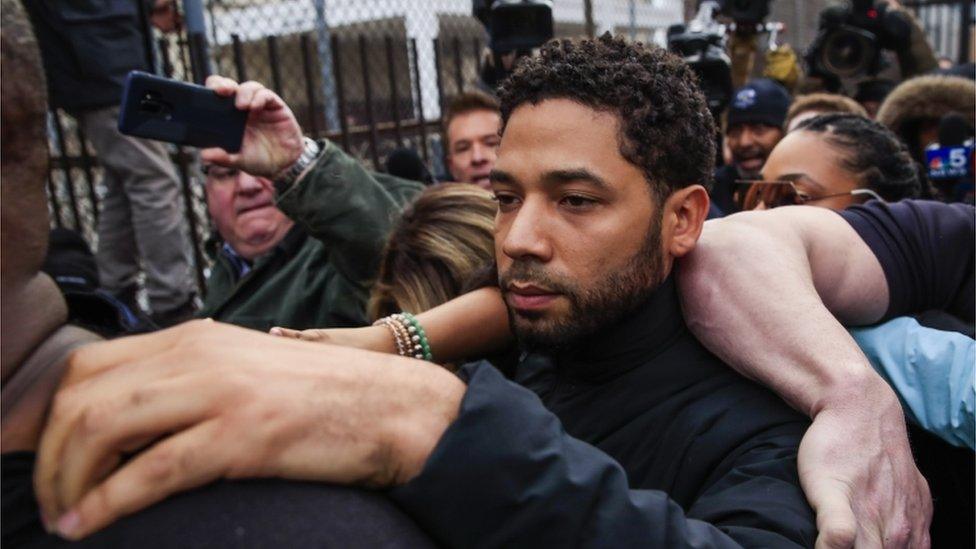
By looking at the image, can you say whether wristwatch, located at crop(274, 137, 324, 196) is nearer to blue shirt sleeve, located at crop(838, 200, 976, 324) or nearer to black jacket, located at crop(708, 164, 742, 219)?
blue shirt sleeve, located at crop(838, 200, 976, 324)

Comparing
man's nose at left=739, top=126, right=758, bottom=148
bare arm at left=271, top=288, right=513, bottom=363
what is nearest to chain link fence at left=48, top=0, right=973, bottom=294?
man's nose at left=739, top=126, right=758, bottom=148

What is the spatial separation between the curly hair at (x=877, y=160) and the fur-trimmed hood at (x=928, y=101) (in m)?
0.86

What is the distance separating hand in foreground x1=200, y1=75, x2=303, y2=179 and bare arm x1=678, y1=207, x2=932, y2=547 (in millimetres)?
1108

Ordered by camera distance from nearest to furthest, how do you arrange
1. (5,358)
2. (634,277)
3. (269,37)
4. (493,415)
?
(5,358) → (493,415) → (634,277) → (269,37)

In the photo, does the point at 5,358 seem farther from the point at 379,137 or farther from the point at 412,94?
the point at 412,94

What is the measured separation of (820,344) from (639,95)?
1.72 feet

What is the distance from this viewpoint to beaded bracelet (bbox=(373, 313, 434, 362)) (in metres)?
1.70

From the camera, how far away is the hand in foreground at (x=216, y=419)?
2.23 feet

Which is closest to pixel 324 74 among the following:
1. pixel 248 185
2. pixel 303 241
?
pixel 248 185

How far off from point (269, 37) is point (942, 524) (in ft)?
12.0

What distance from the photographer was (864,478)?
123 cm

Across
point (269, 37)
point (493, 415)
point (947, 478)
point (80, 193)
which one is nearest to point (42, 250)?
point (493, 415)

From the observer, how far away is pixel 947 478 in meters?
1.87

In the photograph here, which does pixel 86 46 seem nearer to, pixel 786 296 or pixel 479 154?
pixel 479 154
